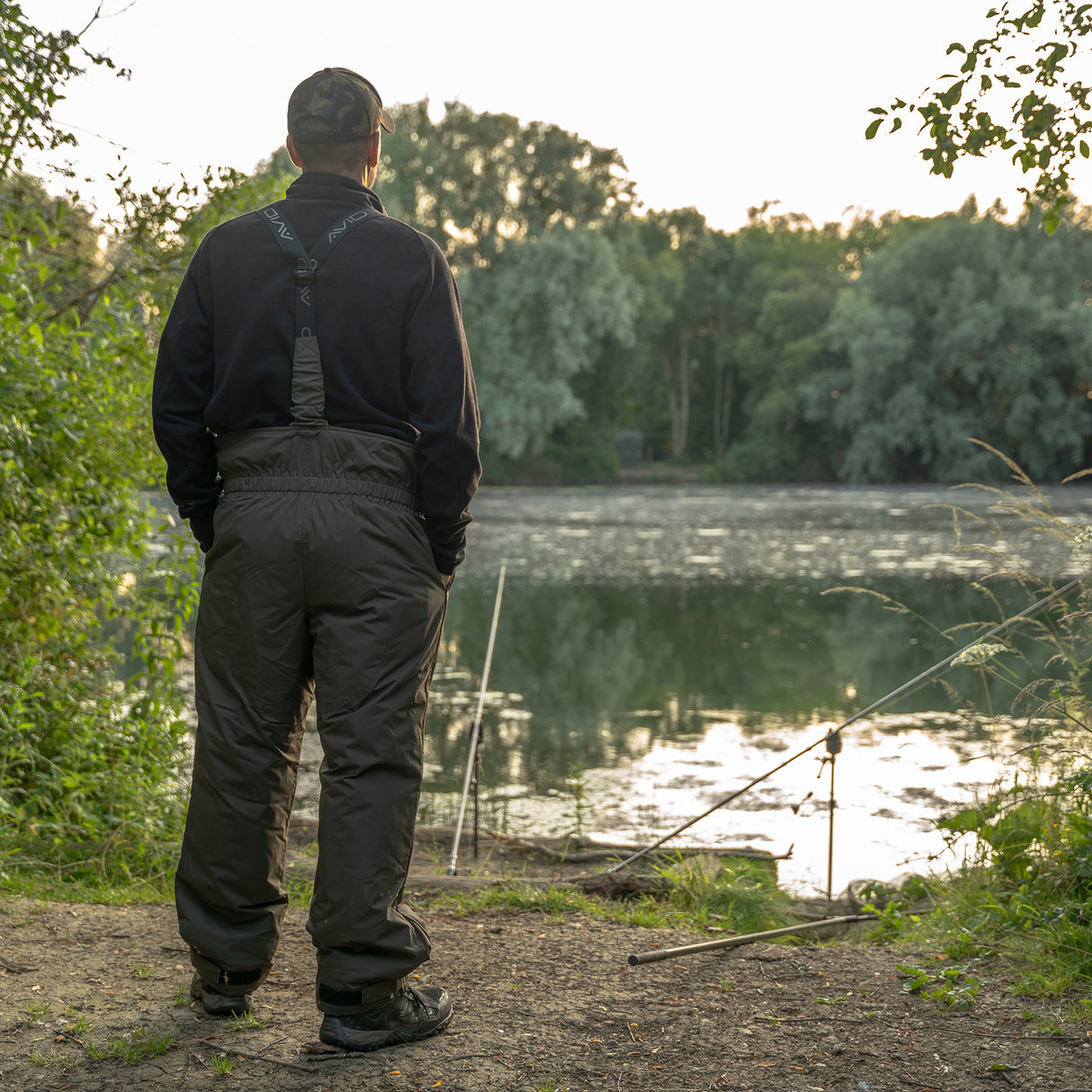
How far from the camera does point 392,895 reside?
2.54 metres

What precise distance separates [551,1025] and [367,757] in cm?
78

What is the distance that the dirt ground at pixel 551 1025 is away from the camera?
7.99ft

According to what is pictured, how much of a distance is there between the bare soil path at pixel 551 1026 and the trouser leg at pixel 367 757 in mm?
223

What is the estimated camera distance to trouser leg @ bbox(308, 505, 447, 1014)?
2506mm

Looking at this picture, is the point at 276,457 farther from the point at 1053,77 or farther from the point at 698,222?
the point at 698,222

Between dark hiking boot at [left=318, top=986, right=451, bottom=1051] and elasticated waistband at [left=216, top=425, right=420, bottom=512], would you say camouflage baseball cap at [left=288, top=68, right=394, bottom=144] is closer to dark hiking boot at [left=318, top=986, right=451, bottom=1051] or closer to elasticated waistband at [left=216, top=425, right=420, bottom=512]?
elasticated waistband at [left=216, top=425, right=420, bottom=512]

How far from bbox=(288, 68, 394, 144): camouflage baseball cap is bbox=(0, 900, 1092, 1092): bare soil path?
2.00 metres

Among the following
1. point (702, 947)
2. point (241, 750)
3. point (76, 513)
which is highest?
point (76, 513)

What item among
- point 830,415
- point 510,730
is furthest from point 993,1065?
point 830,415

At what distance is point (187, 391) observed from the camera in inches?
108

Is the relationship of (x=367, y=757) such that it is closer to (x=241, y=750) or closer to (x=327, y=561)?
(x=241, y=750)

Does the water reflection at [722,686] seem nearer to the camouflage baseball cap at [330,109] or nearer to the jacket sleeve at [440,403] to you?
the jacket sleeve at [440,403]

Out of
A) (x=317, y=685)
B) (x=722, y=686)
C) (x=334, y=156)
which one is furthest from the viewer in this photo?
(x=722, y=686)

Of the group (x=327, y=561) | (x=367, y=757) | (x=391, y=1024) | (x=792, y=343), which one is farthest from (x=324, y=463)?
(x=792, y=343)
